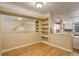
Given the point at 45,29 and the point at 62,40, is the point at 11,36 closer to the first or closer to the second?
the point at 45,29

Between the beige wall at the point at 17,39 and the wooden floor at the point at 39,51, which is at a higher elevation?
the beige wall at the point at 17,39

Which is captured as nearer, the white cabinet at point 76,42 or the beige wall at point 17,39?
the beige wall at point 17,39

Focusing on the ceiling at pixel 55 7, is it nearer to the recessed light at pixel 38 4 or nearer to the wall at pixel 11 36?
the recessed light at pixel 38 4

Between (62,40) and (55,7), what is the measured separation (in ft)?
2.34

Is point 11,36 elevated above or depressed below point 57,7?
below

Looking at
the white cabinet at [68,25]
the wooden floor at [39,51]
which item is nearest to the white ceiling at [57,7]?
the white cabinet at [68,25]

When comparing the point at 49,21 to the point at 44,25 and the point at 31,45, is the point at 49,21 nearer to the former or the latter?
the point at 44,25

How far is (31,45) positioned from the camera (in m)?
1.83

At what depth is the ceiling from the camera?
5.82 feet

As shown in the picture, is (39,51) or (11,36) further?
(39,51)

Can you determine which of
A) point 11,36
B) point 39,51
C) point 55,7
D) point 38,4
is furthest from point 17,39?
point 55,7

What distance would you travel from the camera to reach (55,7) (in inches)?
71.9

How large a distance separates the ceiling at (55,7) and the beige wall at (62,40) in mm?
491

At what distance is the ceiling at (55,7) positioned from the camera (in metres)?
1.77
